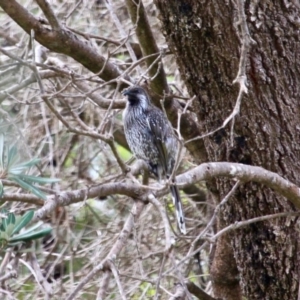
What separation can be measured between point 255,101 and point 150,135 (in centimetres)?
197

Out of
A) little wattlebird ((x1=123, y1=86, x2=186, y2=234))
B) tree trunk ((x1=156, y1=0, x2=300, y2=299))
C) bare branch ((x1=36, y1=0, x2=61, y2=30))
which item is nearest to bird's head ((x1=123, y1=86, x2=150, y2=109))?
little wattlebird ((x1=123, y1=86, x2=186, y2=234))

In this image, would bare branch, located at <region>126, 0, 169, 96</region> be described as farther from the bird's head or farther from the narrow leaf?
the narrow leaf

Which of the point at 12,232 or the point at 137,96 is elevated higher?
the point at 137,96

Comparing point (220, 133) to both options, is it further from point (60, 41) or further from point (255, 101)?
point (60, 41)

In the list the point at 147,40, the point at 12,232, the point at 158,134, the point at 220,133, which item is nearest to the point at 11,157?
the point at 12,232

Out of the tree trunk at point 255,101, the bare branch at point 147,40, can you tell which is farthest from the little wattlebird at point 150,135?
the tree trunk at point 255,101

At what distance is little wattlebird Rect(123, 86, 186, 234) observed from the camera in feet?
15.5

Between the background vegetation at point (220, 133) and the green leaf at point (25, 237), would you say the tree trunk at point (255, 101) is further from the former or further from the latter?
the green leaf at point (25, 237)

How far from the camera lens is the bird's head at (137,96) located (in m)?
4.30

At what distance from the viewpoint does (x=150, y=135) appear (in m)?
4.98

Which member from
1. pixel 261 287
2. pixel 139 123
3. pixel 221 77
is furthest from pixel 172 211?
pixel 221 77

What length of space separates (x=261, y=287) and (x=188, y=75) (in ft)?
3.42

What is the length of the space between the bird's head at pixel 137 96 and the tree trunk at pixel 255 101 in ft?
3.65

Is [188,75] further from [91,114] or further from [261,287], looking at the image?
[91,114]
